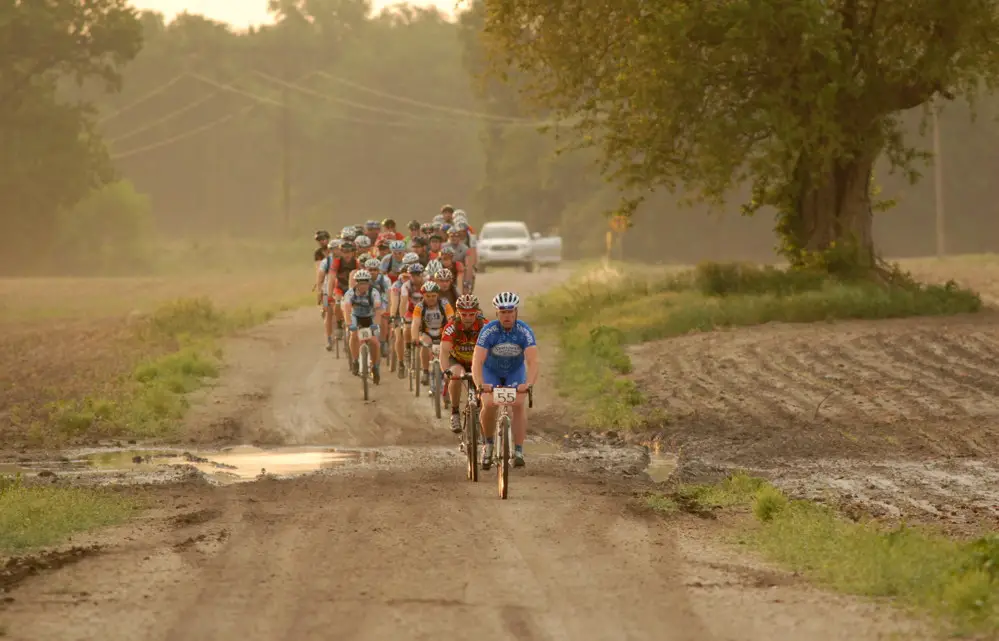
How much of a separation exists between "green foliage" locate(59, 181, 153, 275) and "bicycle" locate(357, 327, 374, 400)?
60342 mm

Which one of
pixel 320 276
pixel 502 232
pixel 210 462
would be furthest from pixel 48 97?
pixel 210 462

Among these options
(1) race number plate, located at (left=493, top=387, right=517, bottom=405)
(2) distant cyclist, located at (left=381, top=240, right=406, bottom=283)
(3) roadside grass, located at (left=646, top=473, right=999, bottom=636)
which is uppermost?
(2) distant cyclist, located at (left=381, top=240, right=406, bottom=283)

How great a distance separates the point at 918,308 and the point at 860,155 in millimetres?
3809

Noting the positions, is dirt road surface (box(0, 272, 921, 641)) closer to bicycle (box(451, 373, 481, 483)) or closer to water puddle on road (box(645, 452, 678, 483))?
bicycle (box(451, 373, 481, 483))

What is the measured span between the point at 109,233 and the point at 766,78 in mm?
61217

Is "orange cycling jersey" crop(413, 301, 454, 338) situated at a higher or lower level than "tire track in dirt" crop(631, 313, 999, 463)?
higher

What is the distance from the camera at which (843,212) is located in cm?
3481

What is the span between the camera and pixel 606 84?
3375 centimetres

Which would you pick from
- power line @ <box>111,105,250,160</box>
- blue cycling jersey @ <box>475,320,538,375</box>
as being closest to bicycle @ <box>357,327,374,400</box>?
blue cycling jersey @ <box>475,320,538,375</box>

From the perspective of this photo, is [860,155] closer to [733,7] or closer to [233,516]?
[733,7]

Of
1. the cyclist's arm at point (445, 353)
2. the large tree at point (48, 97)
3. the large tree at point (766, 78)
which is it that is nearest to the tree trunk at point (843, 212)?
the large tree at point (766, 78)

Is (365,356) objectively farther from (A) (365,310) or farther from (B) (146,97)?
(B) (146,97)

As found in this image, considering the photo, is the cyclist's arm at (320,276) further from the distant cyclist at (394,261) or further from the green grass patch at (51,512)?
the green grass patch at (51,512)

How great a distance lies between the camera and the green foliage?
83875 mm
